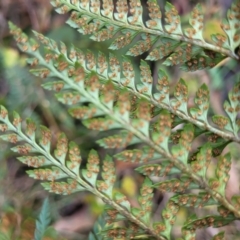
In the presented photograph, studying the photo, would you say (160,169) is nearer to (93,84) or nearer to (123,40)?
(93,84)

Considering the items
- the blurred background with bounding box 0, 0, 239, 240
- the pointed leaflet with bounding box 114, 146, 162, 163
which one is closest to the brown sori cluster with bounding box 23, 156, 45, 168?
the pointed leaflet with bounding box 114, 146, 162, 163

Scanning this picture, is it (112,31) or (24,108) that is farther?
(24,108)

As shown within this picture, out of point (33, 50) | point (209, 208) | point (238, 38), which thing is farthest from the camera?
point (209, 208)

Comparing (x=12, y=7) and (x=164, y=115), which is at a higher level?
(x=164, y=115)

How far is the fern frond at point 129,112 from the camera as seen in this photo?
754 millimetres

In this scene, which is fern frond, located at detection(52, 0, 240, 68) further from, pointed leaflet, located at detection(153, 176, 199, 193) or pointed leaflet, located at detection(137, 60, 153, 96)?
pointed leaflet, located at detection(153, 176, 199, 193)

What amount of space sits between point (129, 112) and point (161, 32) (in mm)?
301

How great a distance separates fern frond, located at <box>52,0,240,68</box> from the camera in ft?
3.13

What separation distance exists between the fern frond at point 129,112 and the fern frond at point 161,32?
70mm

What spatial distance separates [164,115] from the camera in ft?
2.59

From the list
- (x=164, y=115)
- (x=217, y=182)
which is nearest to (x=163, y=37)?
(x=164, y=115)

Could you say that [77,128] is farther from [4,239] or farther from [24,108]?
[4,239]

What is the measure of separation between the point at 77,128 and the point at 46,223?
1.26 meters

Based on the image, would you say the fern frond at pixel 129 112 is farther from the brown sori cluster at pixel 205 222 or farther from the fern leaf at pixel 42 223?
the fern leaf at pixel 42 223
